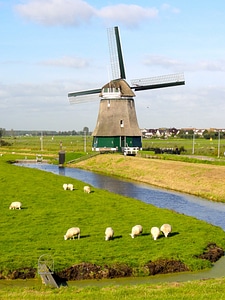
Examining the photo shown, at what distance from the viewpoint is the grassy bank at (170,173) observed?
1758 inches

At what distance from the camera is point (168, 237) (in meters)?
23.8

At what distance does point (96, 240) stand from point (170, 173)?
109 feet

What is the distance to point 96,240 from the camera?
2264 centimetres

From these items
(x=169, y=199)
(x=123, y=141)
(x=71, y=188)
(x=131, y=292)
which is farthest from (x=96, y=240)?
(x=123, y=141)

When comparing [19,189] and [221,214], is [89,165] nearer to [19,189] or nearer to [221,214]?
[19,189]

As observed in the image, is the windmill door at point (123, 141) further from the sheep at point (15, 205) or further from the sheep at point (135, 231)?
the sheep at point (135, 231)

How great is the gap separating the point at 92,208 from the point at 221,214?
881 cm

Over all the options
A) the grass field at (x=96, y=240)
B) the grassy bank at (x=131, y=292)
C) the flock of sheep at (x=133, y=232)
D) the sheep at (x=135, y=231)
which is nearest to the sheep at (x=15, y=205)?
the grass field at (x=96, y=240)

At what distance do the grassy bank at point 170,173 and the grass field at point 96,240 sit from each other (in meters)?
11.9

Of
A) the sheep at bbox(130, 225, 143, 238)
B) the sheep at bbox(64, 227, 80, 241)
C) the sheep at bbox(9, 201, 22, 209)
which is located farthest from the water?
the sheep at bbox(9, 201, 22, 209)

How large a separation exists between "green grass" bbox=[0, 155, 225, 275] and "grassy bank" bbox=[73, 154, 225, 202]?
450 inches

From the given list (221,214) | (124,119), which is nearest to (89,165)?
(124,119)

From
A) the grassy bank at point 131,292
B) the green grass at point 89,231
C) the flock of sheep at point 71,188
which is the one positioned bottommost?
the grassy bank at point 131,292

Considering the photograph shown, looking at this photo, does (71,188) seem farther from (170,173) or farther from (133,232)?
(170,173)
